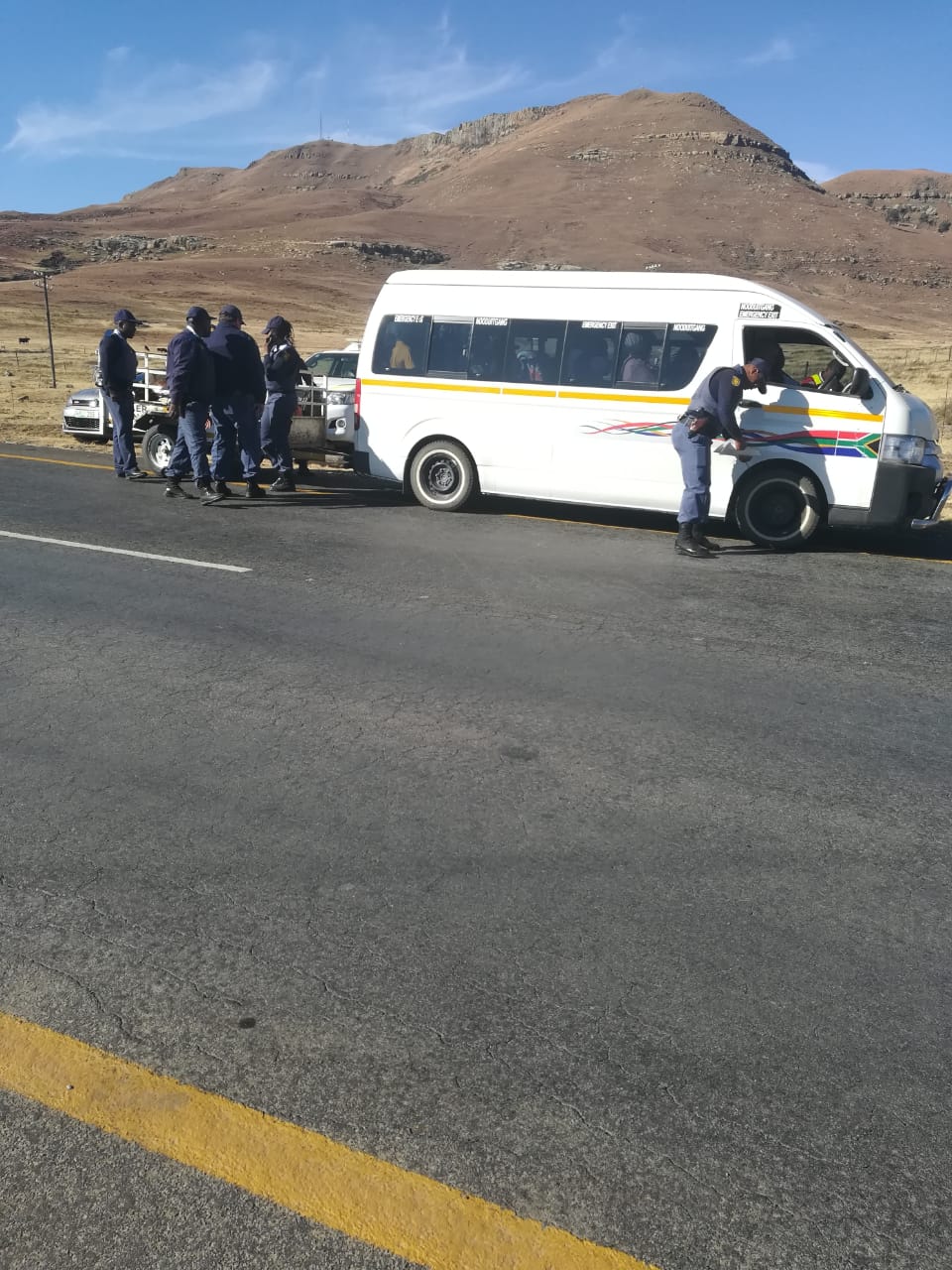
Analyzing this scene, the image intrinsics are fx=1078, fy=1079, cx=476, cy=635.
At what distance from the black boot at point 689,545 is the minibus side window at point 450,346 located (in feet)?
9.99

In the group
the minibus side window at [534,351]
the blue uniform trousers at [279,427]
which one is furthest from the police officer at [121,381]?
the minibus side window at [534,351]

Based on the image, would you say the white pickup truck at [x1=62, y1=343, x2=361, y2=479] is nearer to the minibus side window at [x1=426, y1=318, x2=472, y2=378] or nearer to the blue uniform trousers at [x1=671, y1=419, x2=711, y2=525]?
the minibus side window at [x1=426, y1=318, x2=472, y2=378]

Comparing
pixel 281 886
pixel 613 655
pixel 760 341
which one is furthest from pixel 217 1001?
pixel 760 341

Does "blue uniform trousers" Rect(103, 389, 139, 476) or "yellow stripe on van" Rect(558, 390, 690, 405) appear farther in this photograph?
"blue uniform trousers" Rect(103, 389, 139, 476)

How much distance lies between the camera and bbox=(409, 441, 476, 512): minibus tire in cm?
1126

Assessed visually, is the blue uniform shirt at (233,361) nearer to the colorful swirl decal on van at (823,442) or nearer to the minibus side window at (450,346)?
the minibus side window at (450,346)

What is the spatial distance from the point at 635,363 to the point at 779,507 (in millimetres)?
1935

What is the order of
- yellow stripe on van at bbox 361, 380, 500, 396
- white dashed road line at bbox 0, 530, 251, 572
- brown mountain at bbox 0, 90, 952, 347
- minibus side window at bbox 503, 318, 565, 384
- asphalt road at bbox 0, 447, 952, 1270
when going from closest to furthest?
asphalt road at bbox 0, 447, 952, 1270 < white dashed road line at bbox 0, 530, 251, 572 < minibus side window at bbox 503, 318, 565, 384 < yellow stripe on van at bbox 361, 380, 500, 396 < brown mountain at bbox 0, 90, 952, 347

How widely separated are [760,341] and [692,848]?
6.93 meters

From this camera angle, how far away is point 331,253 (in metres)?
121

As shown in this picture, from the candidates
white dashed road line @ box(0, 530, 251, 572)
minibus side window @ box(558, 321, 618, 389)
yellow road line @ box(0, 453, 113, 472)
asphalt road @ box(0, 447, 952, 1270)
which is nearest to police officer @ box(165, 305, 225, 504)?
yellow road line @ box(0, 453, 113, 472)

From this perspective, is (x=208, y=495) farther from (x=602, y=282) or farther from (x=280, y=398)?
(x=602, y=282)

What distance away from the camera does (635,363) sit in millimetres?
10266

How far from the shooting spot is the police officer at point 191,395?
1098cm
